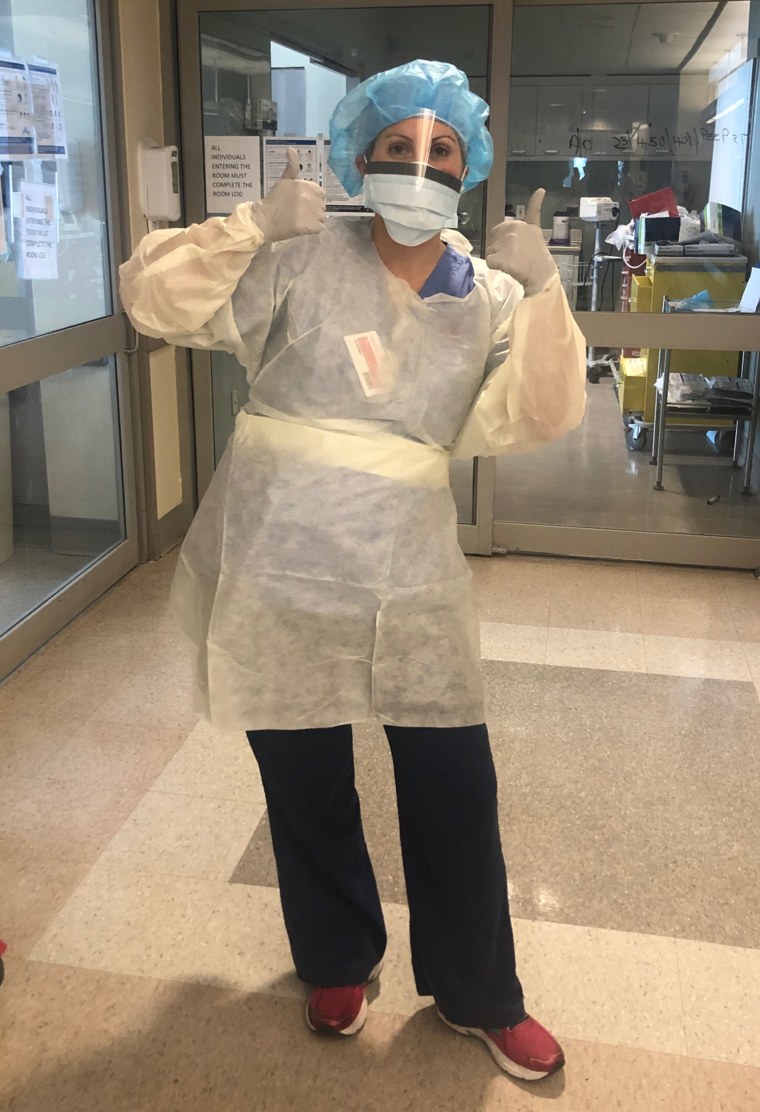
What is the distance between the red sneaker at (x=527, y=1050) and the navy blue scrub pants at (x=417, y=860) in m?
0.02

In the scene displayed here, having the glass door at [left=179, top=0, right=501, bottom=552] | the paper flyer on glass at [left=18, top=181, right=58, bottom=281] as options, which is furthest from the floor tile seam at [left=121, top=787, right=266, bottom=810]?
the glass door at [left=179, top=0, right=501, bottom=552]

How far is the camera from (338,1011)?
1.66 m

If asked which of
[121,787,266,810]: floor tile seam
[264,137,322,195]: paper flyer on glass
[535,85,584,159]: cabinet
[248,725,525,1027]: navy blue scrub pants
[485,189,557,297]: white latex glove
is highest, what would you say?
[535,85,584,159]: cabinet

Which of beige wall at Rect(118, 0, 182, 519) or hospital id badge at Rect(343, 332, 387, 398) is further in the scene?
beige wall at Rect(118, 0, 182, 519)

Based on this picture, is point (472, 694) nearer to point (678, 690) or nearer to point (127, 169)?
point (678, 690)

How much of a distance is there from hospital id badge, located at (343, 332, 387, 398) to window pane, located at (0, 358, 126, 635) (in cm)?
192

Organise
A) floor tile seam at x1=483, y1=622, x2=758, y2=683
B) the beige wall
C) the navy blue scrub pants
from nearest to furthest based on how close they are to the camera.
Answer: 1. the navy blue scrub pants
2. floor tile seam at x1=483, y1=622, x2=758, y2=683
3. the beige wall

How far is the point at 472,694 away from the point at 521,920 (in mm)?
673

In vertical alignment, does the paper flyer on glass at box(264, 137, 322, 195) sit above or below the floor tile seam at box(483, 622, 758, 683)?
above

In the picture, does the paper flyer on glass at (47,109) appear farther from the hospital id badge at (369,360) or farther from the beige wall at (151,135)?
the hospital id badge at (369,360)

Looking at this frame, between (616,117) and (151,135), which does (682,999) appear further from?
(151,135)

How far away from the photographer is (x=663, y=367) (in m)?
4.08

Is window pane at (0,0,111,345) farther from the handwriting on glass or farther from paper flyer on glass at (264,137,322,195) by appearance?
the handwriting on glass

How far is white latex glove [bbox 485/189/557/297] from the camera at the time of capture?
4.35ft
